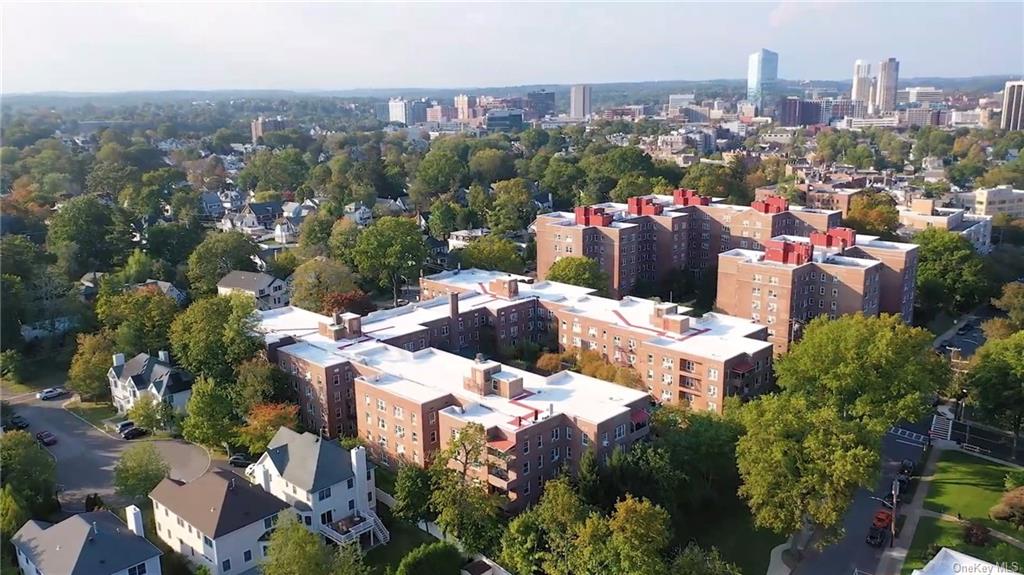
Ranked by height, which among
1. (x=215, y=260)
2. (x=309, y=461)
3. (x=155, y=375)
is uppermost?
(x=215, y=260)

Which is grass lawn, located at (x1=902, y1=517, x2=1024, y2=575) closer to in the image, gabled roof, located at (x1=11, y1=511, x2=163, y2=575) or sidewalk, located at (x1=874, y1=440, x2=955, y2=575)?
sidewalk, located at (x1=874, y1=440, x2=955, y2=575)

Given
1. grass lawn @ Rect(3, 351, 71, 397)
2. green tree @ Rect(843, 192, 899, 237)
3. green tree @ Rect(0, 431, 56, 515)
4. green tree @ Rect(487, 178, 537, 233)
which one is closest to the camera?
green tree @ Rect(0, 431, 56, 515)

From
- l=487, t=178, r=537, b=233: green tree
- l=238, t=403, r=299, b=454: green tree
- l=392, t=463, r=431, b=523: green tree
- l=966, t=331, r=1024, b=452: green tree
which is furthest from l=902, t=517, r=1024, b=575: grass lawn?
l=487, t=178, r=537, b=233: green tree

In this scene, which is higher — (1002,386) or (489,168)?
(489,168)

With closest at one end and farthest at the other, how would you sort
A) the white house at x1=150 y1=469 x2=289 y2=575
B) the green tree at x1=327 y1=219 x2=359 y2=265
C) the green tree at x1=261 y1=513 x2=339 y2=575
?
the green tree at x1=261 y1=513 x2=339 y2=575 < the white house at x1=150 y1=469 x2=289 y2=575 < the green tree at x1=327 y1=219 x2=359 y2=265

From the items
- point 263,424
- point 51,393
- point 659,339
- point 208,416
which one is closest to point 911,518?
point 659,339

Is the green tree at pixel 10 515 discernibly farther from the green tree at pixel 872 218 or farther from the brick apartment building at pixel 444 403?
the green tree at pixel 872 218

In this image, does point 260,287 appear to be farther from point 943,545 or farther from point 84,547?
point 943,545
